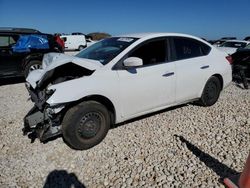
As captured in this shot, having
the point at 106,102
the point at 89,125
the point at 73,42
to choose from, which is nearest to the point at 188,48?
the point at 106,102

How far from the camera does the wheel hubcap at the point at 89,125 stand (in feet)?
12.8

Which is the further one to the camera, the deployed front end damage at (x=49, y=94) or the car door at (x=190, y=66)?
the car door at (x=190, y=66)

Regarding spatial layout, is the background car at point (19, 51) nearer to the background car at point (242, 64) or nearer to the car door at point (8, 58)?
the car door at point (8, 58)

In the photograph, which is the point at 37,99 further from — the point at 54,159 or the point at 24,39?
the point at 24,39

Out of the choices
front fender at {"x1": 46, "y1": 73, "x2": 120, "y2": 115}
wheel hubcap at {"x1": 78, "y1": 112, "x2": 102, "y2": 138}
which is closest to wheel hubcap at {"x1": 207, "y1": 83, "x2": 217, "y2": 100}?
front fender at {"x1": 46, "y1": 73, "x2": 120, "y2": 115}

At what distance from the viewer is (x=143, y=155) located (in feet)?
12.6

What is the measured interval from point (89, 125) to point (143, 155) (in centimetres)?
95

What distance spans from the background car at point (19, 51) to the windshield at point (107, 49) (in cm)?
471

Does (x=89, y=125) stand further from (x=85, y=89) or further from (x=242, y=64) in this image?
(x=242, y=64)

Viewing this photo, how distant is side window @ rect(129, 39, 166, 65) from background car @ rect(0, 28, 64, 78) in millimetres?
5853

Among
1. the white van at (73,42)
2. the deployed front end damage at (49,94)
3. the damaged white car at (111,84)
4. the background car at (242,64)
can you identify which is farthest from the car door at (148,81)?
the white van at (73,42)

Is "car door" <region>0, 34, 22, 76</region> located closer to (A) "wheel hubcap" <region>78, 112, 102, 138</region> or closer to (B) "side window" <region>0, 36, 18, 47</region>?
(B) "side window" <region>0, 36, 18, 47</region>

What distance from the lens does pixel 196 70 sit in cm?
522

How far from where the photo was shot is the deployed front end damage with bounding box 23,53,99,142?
377cm
